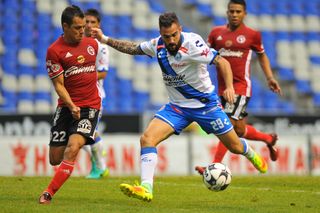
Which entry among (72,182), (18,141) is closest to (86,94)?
(72,182)

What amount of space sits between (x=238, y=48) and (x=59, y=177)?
188 inches

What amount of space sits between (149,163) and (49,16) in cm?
1526

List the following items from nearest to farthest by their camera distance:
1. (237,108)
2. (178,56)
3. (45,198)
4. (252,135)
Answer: (45,198) < (178,56) < (237,108) < (252,135)

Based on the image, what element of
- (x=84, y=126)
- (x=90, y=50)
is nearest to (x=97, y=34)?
(x=90, y=50)

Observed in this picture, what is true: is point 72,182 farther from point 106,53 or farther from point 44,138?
point 44,138

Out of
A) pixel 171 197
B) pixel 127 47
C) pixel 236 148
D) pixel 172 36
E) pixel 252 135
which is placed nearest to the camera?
pixel 172 36

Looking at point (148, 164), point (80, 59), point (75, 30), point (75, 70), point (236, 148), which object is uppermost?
point (75, 30)

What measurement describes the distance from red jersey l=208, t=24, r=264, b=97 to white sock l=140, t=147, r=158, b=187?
12.6 ft

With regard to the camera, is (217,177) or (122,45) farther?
(122,45)

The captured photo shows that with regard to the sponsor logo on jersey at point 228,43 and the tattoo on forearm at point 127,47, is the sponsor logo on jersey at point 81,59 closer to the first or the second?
the tattoo on forearm at point 127,47

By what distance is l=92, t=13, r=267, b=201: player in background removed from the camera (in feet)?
30.8

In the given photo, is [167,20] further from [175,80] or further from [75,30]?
[75,30]

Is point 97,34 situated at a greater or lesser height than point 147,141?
greater

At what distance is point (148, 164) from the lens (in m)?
9.29
